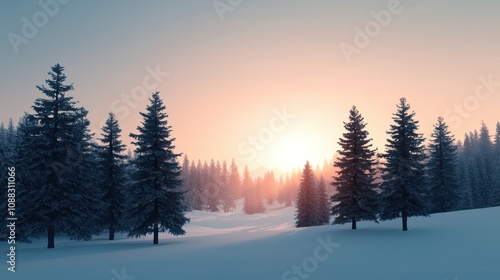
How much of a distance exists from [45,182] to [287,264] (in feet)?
66.6

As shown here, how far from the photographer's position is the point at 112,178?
3138cm

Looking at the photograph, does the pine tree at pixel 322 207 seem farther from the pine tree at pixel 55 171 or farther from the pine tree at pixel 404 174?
the pine tree at pixel 55 171

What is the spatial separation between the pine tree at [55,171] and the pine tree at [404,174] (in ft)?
83.8

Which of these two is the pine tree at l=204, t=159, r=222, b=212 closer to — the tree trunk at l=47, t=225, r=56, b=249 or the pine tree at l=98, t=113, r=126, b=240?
the pine tree at l=98, t=113, r=126, b=240

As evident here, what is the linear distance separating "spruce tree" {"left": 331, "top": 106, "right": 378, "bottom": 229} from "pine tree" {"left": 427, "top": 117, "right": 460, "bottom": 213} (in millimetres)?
19029

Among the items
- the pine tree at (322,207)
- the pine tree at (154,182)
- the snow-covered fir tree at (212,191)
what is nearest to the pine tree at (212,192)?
the snow-covered fir tree at (212,191)

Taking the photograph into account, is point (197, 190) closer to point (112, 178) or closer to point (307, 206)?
point (307, 206)

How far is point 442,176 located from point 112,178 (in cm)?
4227

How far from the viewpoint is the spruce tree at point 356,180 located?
27.1 meters

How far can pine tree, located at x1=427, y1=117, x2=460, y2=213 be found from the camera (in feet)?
139

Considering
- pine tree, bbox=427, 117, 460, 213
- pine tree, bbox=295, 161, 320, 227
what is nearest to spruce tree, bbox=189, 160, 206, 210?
pine tree, bbox=295, 161, 320, 227

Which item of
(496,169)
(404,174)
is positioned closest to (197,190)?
(404,174)

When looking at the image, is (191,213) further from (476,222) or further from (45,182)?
(476,222)

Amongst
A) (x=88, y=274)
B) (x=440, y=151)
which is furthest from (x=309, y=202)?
(x=88, y=274)
